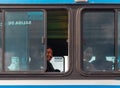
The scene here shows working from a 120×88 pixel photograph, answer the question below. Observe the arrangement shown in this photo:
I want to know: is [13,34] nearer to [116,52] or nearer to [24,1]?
[24,1]

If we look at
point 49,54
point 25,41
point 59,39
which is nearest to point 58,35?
point 59,39

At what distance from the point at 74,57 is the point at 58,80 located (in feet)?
1.25

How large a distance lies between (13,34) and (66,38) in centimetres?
72

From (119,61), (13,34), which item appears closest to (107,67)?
(119,61)

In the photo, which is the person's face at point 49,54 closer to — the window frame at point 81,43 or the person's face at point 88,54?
the window frame at point 81,43

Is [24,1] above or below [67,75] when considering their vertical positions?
above

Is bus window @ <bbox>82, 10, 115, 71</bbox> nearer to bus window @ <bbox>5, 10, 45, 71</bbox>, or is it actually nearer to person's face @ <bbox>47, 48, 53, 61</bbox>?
person's face @ <bbox>47, 48, 53, 61</bbox>

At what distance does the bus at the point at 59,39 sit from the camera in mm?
15578

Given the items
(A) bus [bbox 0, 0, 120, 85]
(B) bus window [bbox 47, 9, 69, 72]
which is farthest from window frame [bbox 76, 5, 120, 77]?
(B) bus window [bbox 47, 9, 69, 72]

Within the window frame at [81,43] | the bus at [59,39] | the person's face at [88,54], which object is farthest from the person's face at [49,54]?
the person's face at [88,54]

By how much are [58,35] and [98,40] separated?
55cm

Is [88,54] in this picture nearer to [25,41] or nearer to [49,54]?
[49,54]

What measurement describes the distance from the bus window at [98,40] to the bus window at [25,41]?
588 mm

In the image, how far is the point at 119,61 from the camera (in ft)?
51.2
